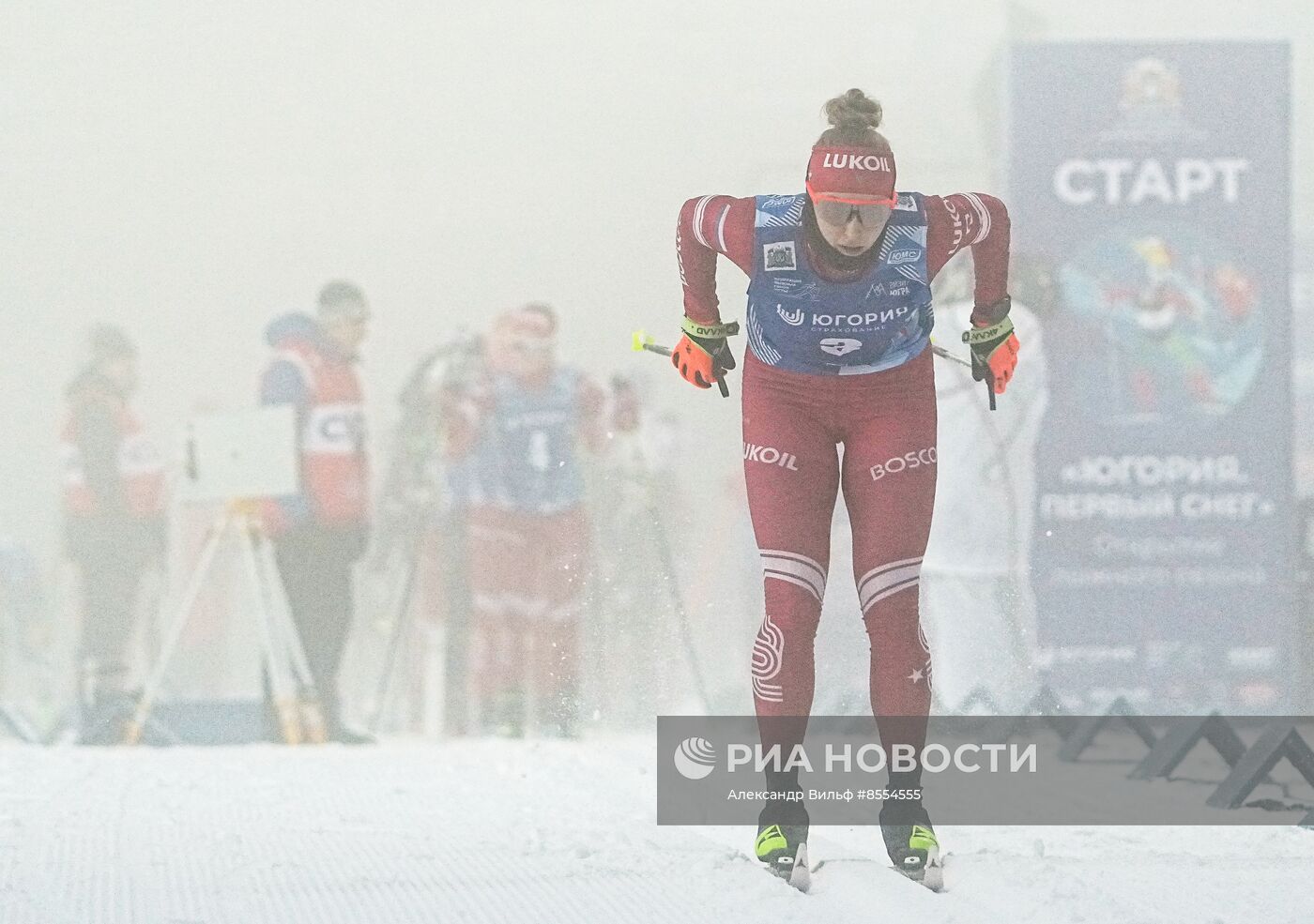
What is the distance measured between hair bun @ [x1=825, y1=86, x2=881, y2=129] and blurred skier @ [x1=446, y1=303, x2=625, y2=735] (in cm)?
400

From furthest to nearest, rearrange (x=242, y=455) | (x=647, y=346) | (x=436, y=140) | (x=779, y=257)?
1. (x=436, y=140)
2. (x=242, y=455)
3. (x=647, y=346)
4. (x=779, y=257)

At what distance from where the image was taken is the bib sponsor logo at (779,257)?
8.27ft

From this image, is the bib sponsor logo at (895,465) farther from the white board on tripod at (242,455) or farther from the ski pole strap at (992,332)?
the white board on tripod at (242,455)

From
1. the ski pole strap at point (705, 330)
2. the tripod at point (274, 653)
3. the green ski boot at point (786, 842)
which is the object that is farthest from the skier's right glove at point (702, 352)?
the tripod at point (274, 653)

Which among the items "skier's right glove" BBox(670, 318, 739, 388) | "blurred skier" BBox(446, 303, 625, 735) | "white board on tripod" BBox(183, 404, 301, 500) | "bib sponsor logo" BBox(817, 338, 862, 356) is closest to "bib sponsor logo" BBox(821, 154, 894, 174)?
"bib sponsor logo" BBox(817, 338, 862, 356)

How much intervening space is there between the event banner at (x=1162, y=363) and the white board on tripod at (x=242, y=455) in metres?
3.03

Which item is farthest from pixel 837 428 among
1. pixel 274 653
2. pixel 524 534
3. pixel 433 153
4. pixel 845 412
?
pixel 433 153

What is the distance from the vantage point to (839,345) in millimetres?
2541

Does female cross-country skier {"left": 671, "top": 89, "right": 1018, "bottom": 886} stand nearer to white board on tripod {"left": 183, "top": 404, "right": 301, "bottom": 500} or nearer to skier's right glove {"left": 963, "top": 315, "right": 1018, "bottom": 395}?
skier's right glove {"left": 963, "top": 315, "right": 1018, "bottom": 395}

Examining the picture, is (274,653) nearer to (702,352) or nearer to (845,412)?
(702,352)

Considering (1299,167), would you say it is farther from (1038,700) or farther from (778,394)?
(778,394)

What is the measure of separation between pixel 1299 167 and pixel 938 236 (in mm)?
5076

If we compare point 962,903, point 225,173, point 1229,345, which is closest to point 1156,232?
point 1229,345

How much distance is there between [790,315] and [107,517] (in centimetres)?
484
